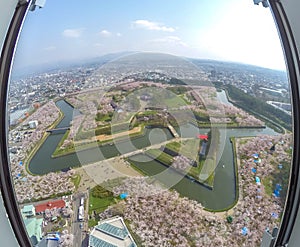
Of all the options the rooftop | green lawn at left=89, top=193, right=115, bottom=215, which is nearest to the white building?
green lawn at left=89, top=193, right=115, bottom=215

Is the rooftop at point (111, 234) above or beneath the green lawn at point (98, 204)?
beneath

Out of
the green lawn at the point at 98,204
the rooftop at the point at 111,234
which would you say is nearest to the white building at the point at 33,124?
the green lawn at the point at 98,204

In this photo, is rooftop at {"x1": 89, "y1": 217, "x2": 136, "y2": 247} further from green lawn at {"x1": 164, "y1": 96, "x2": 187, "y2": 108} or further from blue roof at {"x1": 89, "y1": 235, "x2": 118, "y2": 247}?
green lawn at {"x1": 164, "y1": 96, "x2": 187, "y2": 108}

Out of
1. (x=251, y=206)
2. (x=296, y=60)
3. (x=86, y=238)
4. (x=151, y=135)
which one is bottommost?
(x=86, y=238)

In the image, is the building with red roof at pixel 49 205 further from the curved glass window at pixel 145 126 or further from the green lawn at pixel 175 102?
the green lawn at pixel 175 102

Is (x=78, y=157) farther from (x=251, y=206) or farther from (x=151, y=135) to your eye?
(x=251, y=206)

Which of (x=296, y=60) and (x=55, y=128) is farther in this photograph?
(x=55, y=128)

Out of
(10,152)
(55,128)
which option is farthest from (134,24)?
(10,152)

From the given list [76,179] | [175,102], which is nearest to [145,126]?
[175,102]
